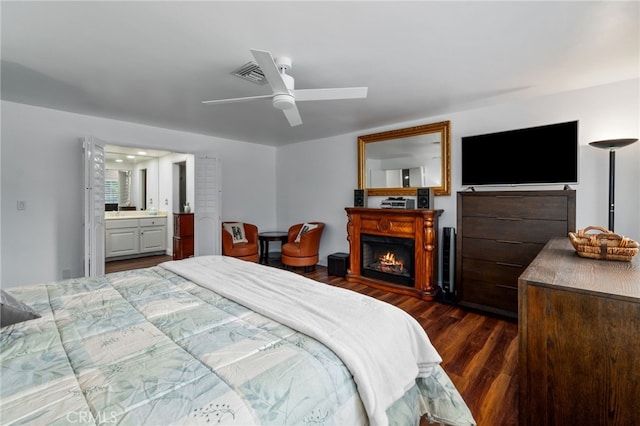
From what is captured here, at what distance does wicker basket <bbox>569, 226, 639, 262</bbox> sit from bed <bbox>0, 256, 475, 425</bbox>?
118 cm

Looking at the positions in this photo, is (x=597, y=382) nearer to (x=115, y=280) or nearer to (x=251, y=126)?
(x=115, y=280)

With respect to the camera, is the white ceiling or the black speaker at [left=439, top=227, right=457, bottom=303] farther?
the black speaker at [left=439, top=227, right=457, bottom=303]

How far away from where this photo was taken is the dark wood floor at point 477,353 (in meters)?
1.73

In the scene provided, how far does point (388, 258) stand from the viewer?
4.18 m

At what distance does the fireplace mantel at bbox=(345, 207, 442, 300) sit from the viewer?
11.7 ft

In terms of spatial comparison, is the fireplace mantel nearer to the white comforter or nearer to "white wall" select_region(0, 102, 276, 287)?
the white comforter

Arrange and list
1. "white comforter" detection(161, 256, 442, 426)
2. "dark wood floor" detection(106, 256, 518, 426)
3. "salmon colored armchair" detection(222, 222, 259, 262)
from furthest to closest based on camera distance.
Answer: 1. "salmon colored armchair" detection(222, 222, 259, 262)
2. "dark wood floor" detection(106, 256, 518, 426)
3. "white comforter" detection(161, 256, 442, 426)

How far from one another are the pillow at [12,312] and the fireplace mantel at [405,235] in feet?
11.4

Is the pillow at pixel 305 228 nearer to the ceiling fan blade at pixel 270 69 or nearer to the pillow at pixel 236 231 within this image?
the pillow at pixel 236 231

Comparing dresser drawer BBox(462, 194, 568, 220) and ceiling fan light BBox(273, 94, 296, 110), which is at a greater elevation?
ceiling fan light BBox(273, 94, 296, 110)

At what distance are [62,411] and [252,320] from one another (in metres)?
0.68

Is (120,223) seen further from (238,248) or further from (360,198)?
(360,198)

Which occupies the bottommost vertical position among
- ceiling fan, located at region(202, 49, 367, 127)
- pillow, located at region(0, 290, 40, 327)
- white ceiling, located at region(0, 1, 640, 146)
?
pillow, located at region(0, 290, 40, 327)

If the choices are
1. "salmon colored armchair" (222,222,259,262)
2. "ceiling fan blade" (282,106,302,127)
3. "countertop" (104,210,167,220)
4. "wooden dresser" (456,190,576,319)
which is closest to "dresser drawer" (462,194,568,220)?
"wooden dresser" (456,190,576,319)
